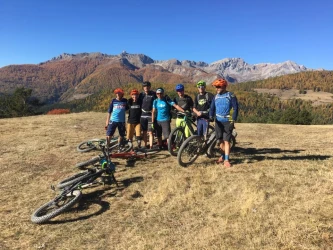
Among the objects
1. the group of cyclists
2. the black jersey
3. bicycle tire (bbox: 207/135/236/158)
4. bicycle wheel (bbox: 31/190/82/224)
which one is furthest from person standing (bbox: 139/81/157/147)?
bicycle wheel (bbox: 31/190/82/224)

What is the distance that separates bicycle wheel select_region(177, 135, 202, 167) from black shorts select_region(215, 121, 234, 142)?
31.3 inches

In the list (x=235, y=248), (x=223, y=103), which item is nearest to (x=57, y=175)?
(x=223, y=103)

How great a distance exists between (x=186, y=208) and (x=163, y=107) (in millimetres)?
5167

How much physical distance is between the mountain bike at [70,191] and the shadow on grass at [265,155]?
4.87 meters

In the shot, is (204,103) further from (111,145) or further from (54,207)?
(54,207)

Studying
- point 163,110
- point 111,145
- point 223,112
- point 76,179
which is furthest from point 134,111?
point 76,179

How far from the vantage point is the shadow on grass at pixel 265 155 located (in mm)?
10900

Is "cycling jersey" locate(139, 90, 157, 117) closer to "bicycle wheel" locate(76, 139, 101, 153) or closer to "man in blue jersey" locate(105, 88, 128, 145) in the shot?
"man in blue jersey" locate(105, 88, 128, 145)

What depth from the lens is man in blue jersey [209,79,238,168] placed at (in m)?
9.15

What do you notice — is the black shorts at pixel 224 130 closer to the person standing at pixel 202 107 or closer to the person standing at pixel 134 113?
the person standing at pixel 202 107

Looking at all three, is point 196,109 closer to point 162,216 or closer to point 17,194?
point 162,216

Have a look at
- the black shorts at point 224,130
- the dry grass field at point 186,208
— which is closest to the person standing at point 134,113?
the dry grass field at point 186,208

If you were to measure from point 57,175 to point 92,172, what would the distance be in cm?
266

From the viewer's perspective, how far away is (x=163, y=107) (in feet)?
37.2
